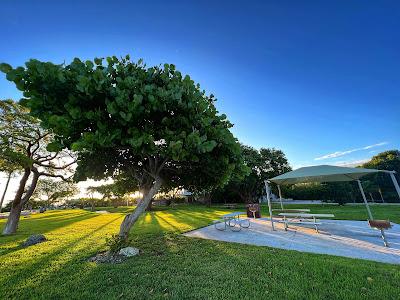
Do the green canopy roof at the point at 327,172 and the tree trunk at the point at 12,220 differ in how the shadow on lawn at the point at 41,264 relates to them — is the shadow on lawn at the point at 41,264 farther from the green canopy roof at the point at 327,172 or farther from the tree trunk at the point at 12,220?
the green canopy roof at the point at 327,172

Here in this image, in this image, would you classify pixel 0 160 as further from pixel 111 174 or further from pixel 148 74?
pixel 148 74

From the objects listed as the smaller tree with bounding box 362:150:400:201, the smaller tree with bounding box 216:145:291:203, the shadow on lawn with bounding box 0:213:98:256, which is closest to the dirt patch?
the shadow on lawn with bounding box 0:213:98:256

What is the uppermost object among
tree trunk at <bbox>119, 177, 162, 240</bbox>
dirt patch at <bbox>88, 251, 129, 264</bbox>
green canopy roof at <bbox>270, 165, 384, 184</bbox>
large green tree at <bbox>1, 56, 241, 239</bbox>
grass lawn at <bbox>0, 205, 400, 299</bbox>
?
large green tree at <bbox>1, 56, 241, 239</bbox>

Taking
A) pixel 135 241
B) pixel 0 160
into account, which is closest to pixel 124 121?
pixel 135 241

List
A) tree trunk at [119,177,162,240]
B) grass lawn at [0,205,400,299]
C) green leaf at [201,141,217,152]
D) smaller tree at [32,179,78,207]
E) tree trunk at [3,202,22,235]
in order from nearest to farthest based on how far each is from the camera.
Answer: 1. grass lawn at [0,205,400,299]
2. green leaf at [201,141,217,152]
3. tree trunk at [119,177,162,240]
4. tree trunk at [3,202,22,235]
5. smaller tree at [32,179,78,207]

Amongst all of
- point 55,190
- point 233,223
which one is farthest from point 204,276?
point 55,190

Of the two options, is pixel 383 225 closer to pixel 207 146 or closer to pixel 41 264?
pixel 207 146

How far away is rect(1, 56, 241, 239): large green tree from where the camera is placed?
177 inches

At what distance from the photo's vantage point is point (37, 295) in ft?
12.9

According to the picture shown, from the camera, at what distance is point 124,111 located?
4750 mm

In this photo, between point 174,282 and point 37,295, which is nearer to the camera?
point 37,295

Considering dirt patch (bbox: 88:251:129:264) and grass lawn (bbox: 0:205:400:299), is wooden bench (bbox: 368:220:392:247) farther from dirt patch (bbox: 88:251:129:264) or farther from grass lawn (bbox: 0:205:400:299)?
dirt patch (bbox: 88:251:129:264)

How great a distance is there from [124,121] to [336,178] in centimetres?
1121

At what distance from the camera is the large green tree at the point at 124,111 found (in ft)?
14.8
